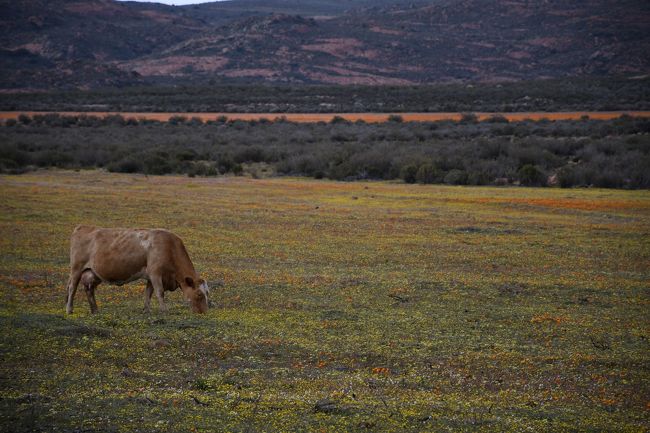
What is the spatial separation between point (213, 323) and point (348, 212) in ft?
56.1

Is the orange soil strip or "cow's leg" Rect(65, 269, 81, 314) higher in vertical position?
"cow's leg" Rect(65, 269, 81, 314)

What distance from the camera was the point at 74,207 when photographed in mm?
27641

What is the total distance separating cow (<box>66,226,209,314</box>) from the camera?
12367 mm

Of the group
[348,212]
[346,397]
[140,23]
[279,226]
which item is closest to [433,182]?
[348,212]

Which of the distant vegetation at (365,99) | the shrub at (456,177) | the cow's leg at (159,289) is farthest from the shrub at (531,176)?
the distant vegetation at (365,99)

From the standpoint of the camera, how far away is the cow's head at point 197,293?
12555 mm

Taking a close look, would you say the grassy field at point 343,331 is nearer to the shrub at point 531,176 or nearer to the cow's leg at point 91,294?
the cow's leg at point 91,294

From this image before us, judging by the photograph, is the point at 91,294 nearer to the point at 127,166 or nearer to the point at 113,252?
the point at 113,252

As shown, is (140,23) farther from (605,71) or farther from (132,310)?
(132,310)

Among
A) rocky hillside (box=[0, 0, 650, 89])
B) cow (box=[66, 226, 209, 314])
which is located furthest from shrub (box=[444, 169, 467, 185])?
rocky hillside (box=[0, 0, 650, 89])

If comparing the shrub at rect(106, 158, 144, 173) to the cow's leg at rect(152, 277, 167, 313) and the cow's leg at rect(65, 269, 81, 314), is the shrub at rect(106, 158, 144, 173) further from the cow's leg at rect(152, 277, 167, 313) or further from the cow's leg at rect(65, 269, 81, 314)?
the cow's leg at rect(152, 277, 167, 313)

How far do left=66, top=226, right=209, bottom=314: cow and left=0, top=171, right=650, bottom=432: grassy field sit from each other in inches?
16.8

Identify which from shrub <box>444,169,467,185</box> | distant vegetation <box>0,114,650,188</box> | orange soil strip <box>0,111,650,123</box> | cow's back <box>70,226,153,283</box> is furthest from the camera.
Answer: orange soil strip <box>0,111,650,123</box>

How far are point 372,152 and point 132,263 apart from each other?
35.0 metres
